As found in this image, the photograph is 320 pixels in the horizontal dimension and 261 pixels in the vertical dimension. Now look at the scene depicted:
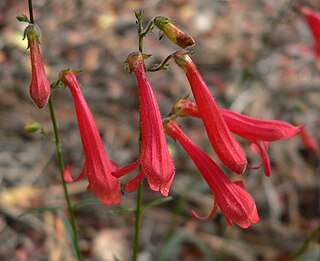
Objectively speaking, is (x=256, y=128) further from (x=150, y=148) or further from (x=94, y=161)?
(x=94, y=161)

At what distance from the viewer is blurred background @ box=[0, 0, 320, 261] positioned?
4.70 meters

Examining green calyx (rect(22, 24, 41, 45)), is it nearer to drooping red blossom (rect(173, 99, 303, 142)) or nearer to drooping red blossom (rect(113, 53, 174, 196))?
drooping red blossom (rect(113, 53, 174, 196))

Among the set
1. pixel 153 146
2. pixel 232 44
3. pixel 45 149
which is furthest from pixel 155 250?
pixel 232 44

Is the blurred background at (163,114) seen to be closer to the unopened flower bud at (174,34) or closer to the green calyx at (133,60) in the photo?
the green calyx at (133,60)

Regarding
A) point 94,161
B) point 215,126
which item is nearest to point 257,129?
point 215,126

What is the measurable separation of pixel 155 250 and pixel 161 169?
8.80 feet

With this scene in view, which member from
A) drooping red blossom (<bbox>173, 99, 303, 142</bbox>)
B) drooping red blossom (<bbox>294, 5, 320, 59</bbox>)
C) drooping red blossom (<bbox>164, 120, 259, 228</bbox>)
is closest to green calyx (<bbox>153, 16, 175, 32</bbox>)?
drooping red blossom (<bbox>173, 99, 303, 142</bbox>)

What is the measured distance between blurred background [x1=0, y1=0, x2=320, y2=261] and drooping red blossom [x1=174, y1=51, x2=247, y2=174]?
29.3 inches

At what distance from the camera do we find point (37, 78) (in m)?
2.29

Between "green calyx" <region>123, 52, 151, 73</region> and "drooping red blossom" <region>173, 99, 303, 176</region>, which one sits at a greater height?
"green calyx" <region>123, 52, 151, 73</region>

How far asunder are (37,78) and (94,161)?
1.52ft

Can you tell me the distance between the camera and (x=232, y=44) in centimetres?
764

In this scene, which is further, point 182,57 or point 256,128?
point 256,128

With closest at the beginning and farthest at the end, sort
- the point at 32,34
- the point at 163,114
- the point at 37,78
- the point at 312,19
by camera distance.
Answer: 1. the point at 37,78
2. the point at 32,34
3. the point at 312,19
4. the point at 163,114
